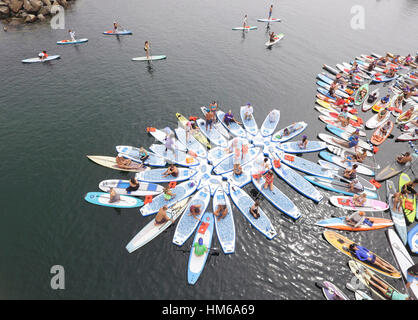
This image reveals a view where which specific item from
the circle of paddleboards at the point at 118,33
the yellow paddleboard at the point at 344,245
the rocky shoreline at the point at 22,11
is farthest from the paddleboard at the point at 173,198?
the rocky shoreline at the point at 22,11

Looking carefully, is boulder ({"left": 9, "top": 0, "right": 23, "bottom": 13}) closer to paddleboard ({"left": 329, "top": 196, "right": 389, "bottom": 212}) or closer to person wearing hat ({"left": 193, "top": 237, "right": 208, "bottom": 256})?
person wearing hat ({"left": 193, "top": 237, "right": 208, "bottom": 256})

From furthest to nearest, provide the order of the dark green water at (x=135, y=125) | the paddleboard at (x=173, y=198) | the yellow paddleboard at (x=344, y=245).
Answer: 1. the paddleboard at (x=173, y=198)
2. the yellow paddleboard at (x=344, y=245)
3. the dark green water at (x=135, y=125)

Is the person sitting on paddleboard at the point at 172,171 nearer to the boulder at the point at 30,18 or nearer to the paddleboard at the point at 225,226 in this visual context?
the paddleboard at the point at 225,226

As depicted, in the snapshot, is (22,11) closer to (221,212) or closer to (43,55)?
(43,55)

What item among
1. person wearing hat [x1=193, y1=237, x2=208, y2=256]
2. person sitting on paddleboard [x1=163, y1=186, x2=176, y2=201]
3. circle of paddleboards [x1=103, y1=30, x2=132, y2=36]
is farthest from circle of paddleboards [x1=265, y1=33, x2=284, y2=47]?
person wearing hat [x1=193, y1=237, x2=208, y2=256]

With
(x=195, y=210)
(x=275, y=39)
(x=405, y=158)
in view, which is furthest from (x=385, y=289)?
(x=275, y=39)

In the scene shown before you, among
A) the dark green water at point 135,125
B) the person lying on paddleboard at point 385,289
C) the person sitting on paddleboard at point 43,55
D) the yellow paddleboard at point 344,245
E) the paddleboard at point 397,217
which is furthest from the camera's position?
the person sitting on paddleboard at point 43,55
